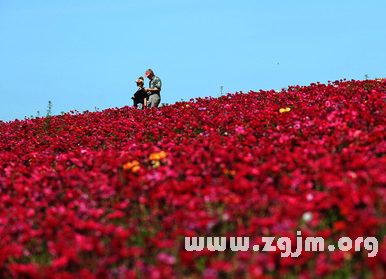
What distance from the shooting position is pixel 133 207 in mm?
5996

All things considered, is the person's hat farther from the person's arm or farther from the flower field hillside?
the flower field hillside

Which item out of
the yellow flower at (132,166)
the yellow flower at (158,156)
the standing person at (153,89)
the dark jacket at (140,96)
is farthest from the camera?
the dark jacket at (140,96)

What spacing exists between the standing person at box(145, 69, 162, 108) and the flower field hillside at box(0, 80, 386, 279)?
8.61 metres

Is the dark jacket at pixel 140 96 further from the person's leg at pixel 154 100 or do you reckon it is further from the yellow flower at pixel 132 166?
the yellow flower at pixel 132 166

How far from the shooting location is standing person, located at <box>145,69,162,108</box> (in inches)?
699

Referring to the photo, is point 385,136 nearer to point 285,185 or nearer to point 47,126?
point 285,185

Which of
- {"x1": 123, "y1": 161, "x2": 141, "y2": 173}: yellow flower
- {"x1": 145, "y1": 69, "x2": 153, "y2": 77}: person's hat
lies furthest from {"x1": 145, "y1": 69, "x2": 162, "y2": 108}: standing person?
{"x1": 123, "y1": 161, "x2": 141, "y2": 173}: yellow flower

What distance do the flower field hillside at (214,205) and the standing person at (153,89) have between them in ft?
28.2

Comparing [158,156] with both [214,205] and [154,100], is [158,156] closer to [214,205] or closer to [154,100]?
[214,205]

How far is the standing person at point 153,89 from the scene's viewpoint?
1775 centimetres

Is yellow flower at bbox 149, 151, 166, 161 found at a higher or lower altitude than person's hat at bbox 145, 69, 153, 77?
lower

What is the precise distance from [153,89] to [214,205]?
12.7 meters

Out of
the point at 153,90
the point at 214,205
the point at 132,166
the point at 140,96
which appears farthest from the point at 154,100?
the point at 214,205

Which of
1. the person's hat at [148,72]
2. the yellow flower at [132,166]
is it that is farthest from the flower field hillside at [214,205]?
the person's hat at [148,72]
